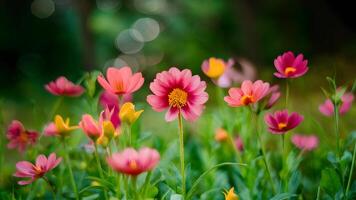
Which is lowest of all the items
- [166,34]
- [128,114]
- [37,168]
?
[166,34]

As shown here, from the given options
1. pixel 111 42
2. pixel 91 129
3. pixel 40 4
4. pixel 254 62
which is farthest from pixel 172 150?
pixel 111 42

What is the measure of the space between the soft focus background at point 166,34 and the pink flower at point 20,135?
3.67m

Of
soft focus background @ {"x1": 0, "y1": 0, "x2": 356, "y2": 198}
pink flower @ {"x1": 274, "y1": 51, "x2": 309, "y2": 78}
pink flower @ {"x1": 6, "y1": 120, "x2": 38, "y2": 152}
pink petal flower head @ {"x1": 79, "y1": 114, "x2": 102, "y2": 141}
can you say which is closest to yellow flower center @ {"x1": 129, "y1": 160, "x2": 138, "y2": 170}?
pink petal flower head @ {"x1": 79, "y1": 114, "x2": 102, "y2": 141}

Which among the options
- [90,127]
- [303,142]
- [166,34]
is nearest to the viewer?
[90,127]

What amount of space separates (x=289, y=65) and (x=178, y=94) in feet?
0.78

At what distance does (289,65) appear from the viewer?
0.87 m

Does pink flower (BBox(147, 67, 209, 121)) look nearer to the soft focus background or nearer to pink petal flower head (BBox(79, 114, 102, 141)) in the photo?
pink petal flower head (BBox(79, 114, 102, 141))

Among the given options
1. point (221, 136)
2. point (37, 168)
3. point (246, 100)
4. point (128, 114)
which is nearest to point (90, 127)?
point (128, 114)

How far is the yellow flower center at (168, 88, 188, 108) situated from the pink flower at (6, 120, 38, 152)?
0.43 m

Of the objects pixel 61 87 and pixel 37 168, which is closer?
pixel 37 168

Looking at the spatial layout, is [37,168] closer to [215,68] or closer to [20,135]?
[20,135]

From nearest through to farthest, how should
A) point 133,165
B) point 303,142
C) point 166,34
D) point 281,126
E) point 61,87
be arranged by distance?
point 133,165 < point 281,126 < point 61,87 < point 303,142 < point 166,34

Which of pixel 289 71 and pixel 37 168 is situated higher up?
pixel 289 71

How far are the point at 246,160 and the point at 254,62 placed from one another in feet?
15.5
